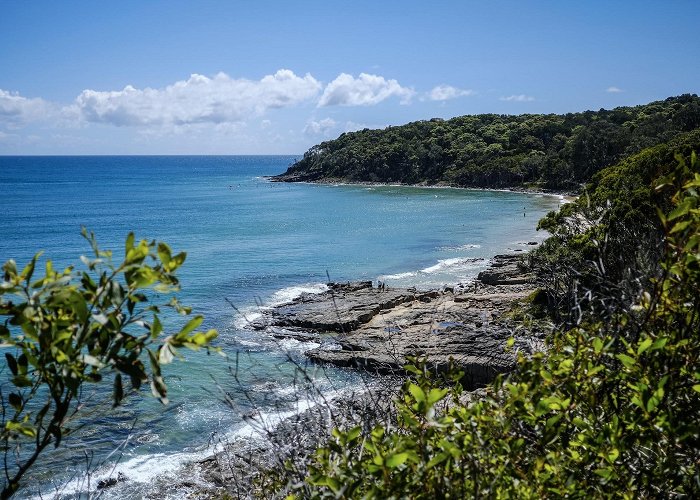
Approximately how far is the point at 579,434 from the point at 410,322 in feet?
82.4

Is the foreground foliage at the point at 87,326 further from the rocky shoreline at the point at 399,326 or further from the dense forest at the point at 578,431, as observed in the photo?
the rocky shoreline at the point at 399,326

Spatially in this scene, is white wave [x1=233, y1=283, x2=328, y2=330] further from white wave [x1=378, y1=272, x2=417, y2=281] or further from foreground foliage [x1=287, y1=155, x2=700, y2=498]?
foreground foliage [x1=287, y1=155, x2=700, y2=498]

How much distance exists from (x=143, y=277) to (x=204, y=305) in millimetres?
31548

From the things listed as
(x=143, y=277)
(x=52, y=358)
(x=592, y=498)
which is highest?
(x=143, y=277)

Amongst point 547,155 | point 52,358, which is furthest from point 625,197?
point 547,155

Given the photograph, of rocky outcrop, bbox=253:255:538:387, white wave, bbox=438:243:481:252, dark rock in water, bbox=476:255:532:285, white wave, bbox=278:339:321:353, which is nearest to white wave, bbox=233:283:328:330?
rocky outcrop, bbox=253:255:538:387

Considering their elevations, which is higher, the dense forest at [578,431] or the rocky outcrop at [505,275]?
Result: the dense forest at [578,431]

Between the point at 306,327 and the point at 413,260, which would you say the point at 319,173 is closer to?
the point at 413,260

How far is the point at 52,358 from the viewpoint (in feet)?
8.78

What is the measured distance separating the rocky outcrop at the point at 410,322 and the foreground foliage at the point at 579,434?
16.4 m

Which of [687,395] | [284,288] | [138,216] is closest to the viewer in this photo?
[687,395]

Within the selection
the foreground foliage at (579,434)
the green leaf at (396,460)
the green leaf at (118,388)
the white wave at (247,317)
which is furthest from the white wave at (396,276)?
the green leaf at (396,460)

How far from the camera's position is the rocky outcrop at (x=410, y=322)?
872 inches

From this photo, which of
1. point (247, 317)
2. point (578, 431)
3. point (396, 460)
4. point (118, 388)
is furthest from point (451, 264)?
point (396, 460)
